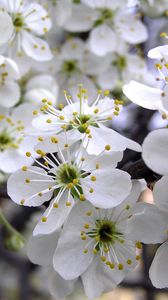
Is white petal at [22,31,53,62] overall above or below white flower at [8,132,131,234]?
below

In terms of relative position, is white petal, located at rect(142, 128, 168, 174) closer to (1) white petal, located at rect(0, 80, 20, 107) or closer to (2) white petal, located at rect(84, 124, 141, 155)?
(2) white petal, located at rect(84, 124, 141, 155)

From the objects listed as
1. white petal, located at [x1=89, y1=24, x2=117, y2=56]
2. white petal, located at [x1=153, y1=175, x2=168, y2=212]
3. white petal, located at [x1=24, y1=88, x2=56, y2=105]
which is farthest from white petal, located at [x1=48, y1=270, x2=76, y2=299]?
white petal, located at [x1=89, y1=24, x2=117, y2=56]

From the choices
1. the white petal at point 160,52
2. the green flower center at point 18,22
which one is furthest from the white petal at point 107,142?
the green flower center at point 18,22

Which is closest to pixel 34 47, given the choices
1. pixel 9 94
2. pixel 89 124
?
pixel 9 94

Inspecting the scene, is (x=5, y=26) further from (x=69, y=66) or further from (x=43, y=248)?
(x=69, y=66)

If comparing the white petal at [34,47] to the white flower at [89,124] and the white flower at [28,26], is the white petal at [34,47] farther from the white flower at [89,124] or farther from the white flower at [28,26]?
the white flower at [89,124]

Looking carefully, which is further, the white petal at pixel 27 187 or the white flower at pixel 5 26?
the white flower at pixel 5 26

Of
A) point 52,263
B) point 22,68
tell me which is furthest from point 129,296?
point 52,263
